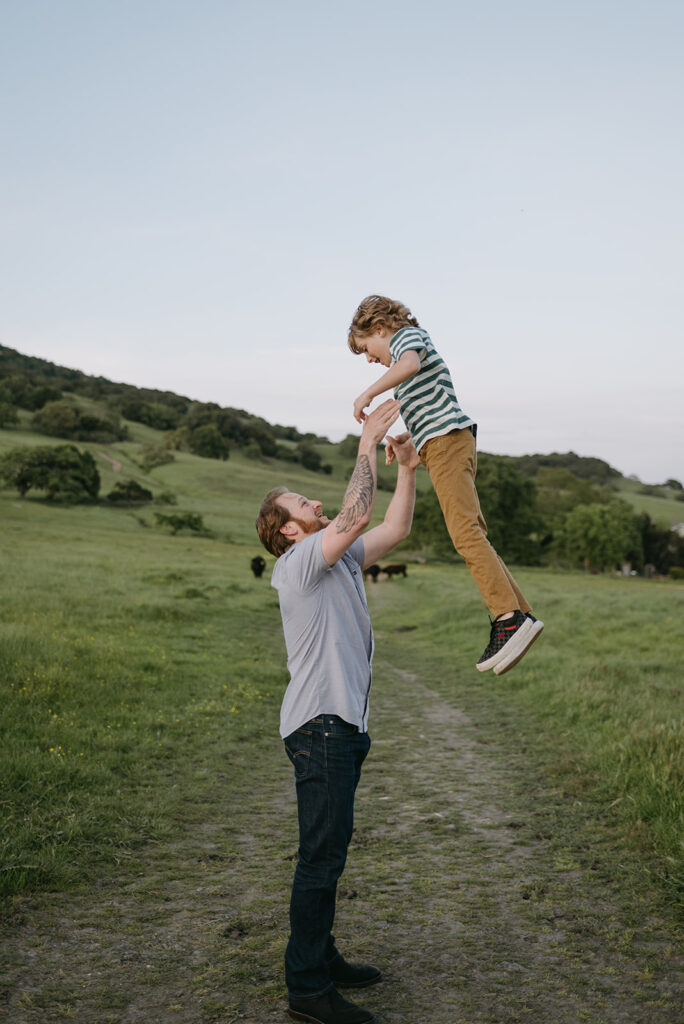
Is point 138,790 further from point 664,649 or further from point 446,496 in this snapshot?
point 664,649

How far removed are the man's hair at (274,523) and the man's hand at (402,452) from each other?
2.17 ft

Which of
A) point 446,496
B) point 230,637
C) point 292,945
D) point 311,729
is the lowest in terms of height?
point 230,637

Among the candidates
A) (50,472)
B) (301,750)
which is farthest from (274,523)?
(50,472)

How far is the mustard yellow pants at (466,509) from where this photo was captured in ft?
14.3

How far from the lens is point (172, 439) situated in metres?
121

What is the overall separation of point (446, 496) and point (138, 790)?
496cm

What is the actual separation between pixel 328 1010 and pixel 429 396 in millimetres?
3233

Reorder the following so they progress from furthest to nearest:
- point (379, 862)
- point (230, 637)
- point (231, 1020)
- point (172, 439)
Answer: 1. point (172, 439)
2. point (230, 637)
3. point (379, 862)
4. point (231, 1020)

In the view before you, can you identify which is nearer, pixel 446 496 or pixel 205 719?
pixel 446 496

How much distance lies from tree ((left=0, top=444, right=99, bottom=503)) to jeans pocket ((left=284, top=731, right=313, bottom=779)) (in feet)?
228

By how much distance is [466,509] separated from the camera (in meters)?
4.49

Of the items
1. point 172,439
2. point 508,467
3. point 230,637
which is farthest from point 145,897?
point 172,439

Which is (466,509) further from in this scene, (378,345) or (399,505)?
(378,345)

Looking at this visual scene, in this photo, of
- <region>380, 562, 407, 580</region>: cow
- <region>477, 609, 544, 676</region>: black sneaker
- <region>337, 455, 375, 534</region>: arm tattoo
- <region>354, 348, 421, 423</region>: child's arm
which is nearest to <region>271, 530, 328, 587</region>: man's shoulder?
<region>337, 455, 375, 534</region>: arm tattoo
